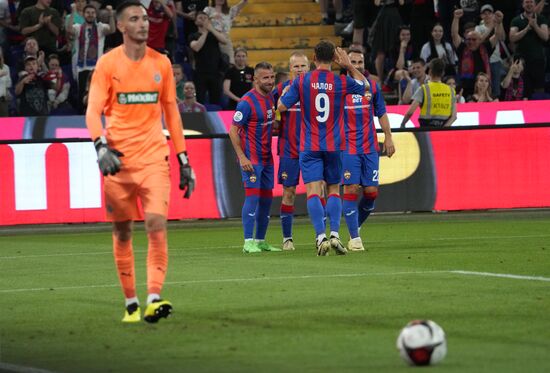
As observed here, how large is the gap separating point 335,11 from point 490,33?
14.6 feet

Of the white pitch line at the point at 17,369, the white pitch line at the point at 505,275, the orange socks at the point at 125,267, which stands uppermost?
the orange socks at the point at 125,267

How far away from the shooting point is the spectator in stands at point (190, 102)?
80.7ft

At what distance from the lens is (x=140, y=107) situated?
416 inches

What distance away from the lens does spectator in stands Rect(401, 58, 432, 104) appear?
25562 mm

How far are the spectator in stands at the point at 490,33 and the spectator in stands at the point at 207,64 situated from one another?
538 cm

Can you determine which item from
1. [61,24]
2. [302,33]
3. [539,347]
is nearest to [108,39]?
[61,24]

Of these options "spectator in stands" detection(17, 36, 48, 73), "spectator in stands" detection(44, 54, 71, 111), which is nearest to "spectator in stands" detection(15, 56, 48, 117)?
"spectator in stands" detection(17, 36, 48, 73)

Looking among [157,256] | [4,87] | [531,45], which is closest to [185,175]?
[157,256]

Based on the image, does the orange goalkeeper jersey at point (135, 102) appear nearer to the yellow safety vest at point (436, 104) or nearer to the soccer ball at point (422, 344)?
the soccer ball at point (422, 344)

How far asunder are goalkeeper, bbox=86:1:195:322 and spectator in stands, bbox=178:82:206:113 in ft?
45.5

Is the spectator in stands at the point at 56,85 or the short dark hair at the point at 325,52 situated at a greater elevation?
the short dark hair at the point at 325,52

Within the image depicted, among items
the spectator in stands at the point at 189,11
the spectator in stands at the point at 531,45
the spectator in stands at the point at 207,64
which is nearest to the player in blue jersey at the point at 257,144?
the spectator in stands at the point at 207,64

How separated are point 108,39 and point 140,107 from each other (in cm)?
1618

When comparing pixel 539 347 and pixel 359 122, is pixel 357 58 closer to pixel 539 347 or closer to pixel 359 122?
pixel 359 122
